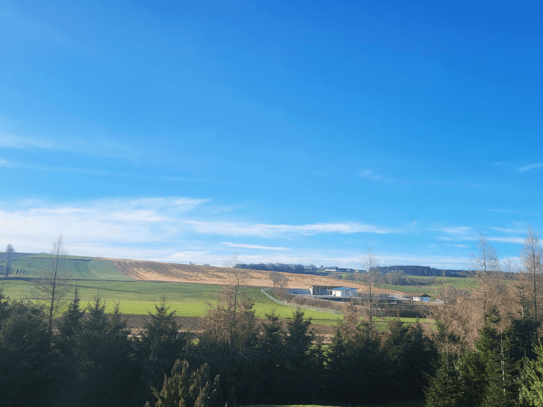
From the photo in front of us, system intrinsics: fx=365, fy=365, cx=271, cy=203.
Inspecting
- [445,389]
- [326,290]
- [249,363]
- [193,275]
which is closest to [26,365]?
[249,363]

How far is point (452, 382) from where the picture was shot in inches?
742

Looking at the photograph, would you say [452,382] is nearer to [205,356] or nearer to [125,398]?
[205,356]

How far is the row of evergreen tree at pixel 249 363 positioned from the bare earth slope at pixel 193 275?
88778 mm

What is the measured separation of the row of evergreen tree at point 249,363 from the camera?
2002 centimetres

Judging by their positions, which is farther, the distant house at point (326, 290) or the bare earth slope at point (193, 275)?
the bare earth slope at point (193, 275)

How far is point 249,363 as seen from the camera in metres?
26.7

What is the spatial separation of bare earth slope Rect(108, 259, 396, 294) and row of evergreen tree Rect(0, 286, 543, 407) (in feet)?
291

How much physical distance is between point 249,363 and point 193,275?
119 meters

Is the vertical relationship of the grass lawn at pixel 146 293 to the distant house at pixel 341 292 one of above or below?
below

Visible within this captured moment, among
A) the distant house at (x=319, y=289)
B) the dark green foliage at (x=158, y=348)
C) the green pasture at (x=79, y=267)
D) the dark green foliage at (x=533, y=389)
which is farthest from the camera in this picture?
the green pasture at (x=79, y=267)

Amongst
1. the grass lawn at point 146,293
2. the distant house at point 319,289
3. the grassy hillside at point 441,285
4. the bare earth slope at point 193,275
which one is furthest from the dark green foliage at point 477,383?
the bare earth slope at point 193,275

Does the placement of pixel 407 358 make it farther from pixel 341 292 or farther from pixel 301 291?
pixel 301 291

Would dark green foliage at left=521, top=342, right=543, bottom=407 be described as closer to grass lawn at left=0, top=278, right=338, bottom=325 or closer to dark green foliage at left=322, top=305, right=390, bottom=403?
dark green foliage at left=322, top=305, right=390, bottom=403

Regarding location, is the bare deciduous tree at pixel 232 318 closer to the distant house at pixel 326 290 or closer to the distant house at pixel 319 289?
the distant house at pixel 326 290
